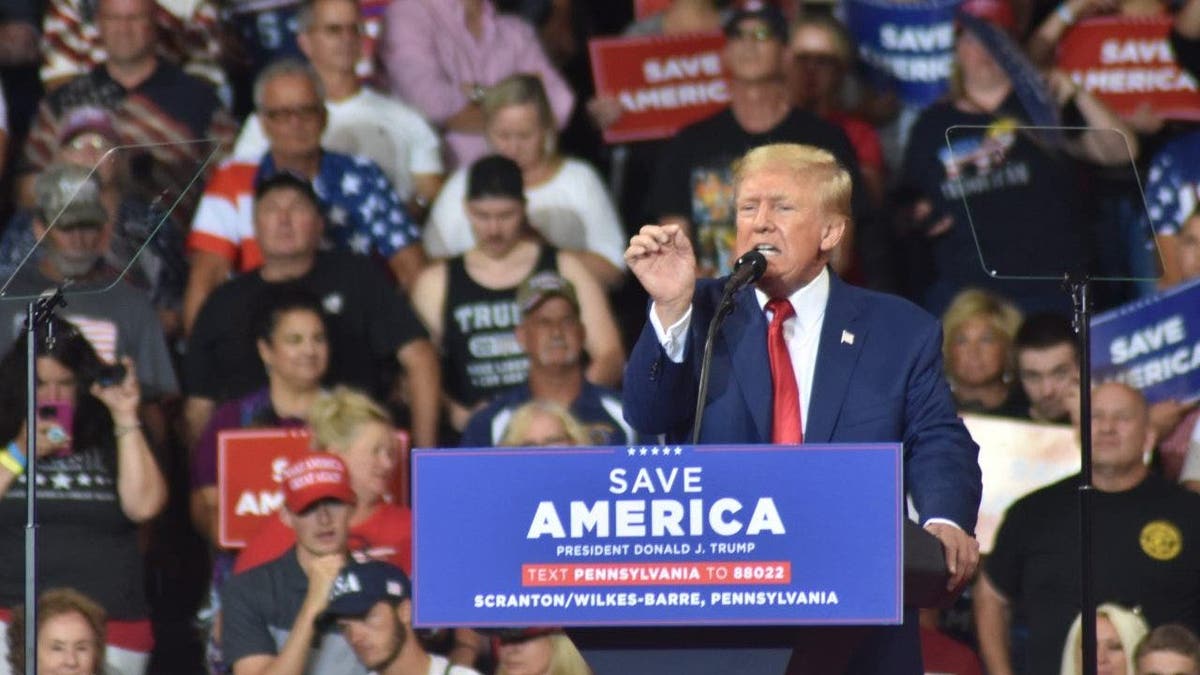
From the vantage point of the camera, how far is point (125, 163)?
5137mm

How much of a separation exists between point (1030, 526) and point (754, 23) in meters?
2.16

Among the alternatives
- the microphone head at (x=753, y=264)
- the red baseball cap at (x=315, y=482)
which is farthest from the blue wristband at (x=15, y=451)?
the microphone head at (x=753, y=264)

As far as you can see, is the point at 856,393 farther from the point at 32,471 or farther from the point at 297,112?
the point at 297,112

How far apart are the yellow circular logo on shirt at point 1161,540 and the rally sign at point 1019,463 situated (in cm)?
35

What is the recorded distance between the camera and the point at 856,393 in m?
3.86

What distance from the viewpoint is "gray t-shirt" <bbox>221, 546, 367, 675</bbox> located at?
6.61m

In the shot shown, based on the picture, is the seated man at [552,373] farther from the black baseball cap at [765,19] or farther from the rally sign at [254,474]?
the black baseball cap at [765,19]

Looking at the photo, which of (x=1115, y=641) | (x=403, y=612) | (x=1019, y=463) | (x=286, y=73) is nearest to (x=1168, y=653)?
(x=1115, y=641)

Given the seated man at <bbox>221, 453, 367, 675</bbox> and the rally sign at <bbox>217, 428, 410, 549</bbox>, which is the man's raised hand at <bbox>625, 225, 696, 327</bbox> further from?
the rally sign at <bbox>217, 428, 410, 549</bbox>

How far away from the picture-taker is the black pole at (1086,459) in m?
4.46

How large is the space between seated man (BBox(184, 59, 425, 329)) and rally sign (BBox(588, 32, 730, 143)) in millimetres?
1000

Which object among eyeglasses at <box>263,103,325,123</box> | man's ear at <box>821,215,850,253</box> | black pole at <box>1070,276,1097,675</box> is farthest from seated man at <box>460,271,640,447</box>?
man's ear at <box>821,215,850,253</box>

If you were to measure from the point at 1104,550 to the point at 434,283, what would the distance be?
2.48 meters

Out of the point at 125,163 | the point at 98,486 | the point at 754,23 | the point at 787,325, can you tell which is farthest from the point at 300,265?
the point at 787,325
